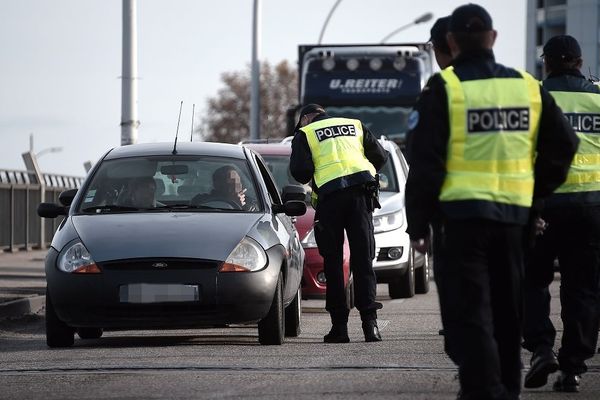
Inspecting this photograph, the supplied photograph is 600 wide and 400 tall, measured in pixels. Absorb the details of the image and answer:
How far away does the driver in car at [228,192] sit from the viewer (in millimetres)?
11719

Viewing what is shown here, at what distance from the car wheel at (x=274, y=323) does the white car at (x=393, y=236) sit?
5256mm

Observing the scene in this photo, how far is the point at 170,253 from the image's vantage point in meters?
10.6

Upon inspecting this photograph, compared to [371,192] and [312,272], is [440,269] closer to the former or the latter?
[371,192]

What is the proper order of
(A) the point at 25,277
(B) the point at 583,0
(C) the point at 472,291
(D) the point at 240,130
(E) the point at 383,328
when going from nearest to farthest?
(C) the point at 472,291 < (E) the point at 383,328 < (A) the point at 25,277 < (B) the point at 583,0 < (D) the point at 240,130

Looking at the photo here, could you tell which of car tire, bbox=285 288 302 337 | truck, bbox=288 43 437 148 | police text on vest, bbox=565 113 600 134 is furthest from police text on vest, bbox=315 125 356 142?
truck, bbox=288 43 437 148

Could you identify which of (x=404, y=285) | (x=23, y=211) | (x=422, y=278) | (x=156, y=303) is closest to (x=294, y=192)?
(x=156, y=303)

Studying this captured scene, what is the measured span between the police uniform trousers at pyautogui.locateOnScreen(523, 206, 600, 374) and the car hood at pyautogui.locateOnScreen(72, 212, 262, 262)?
8.61ft

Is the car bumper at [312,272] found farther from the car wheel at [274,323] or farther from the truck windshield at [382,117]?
the truck windshield at [382,117]

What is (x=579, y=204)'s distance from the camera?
28.7 feet

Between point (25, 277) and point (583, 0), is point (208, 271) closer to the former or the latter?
point (25, 277)

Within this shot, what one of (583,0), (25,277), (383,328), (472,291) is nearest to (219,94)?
(583,0)

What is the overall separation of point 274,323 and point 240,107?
85.9 metres

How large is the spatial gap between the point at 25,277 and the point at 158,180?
1027cm

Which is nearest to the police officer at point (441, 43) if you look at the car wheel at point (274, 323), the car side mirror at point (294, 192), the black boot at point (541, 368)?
the black boot at point (541, 368)
